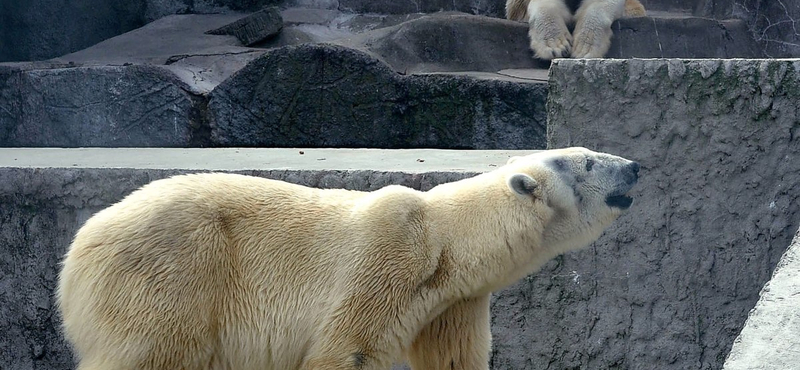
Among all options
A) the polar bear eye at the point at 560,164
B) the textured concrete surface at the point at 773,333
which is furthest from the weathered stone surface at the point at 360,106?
the textured concrete surface at the point at 773,333

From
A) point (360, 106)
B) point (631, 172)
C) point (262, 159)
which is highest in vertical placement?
point (631, 172)

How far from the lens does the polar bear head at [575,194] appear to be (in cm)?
289

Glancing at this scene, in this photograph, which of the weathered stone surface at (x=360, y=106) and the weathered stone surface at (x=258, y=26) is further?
the weathered stone surface at (x=258, y=26)

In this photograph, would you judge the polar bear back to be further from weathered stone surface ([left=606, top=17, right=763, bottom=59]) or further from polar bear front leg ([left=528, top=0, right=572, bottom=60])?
weathered stone surface ([left=606, top=17, right=763, bottom=59])

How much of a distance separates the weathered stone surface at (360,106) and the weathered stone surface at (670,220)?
9.06 feet

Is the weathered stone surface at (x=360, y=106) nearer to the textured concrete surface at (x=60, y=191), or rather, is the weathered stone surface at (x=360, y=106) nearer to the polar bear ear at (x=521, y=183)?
the textured concrete surface at (x=60, y=191)

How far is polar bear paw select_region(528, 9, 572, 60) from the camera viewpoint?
733 cm

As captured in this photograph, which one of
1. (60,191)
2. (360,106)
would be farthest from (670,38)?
(60,191)

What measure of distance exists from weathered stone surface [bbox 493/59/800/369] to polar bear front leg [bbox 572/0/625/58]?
364 centimetres

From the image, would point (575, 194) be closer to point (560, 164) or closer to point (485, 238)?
point (560, 164)

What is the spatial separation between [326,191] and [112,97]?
4510 mm

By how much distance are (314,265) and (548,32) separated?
4.93 m

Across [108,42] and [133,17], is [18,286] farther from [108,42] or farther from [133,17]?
[133,17]

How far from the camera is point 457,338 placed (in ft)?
9.76
